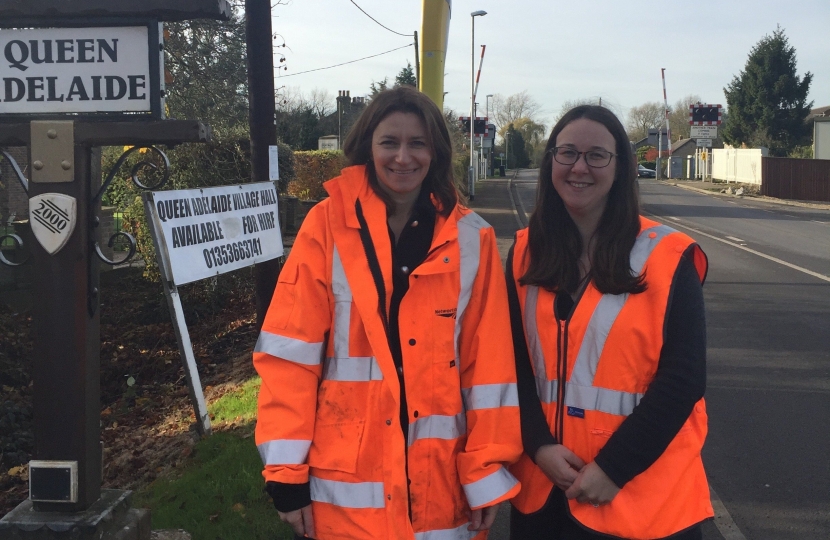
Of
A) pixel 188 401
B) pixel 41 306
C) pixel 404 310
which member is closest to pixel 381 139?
pixel 404 310

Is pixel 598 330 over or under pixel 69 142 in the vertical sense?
under

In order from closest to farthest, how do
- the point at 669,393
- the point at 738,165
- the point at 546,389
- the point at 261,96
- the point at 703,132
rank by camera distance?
the point at 669,393 < the point at 546,389 < the point at 261,96 < the point at 738,165 < the point at 703,132

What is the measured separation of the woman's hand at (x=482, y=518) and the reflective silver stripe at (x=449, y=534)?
18mm

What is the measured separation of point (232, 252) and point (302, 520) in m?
3.89

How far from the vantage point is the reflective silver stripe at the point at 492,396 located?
2336 millimetres

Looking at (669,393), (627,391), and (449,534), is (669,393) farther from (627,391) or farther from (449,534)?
(449,534)

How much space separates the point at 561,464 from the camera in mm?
2342

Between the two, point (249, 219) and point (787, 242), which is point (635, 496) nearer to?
point (249, 219)

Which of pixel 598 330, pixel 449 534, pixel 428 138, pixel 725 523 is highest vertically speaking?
pixel 428 138

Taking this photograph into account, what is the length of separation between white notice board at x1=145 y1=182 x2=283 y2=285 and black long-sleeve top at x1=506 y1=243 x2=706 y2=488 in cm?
374

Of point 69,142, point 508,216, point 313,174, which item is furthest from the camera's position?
point 508,216

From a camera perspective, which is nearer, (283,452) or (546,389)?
(283,452)

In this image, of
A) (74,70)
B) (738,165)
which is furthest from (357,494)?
(738,165)

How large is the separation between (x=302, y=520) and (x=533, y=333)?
0.91 metres
